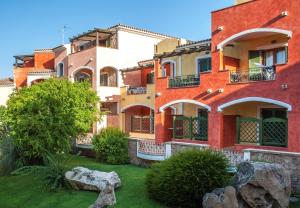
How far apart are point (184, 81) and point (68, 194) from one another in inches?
398

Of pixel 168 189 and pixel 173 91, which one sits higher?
pixel 173 91

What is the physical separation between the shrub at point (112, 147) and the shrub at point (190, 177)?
821 cm

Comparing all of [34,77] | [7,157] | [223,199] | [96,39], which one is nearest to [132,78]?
[96,39]

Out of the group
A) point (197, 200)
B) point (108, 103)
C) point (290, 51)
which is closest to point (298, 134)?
point (290, 51)

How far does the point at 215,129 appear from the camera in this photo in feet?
61.7

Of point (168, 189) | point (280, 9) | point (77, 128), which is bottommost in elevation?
point (168, 189)

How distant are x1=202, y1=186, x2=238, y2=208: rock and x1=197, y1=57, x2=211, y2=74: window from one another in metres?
12.7

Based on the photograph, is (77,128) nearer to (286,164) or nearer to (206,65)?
(206,65)

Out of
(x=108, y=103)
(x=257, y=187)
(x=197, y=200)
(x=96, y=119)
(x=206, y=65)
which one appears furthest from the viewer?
(x=108, y=103)

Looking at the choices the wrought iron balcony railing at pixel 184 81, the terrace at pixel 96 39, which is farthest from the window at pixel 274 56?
the terrace at pixel 96 39

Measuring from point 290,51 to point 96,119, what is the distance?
49.1 feet

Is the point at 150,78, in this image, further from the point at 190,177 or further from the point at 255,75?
the point at 190,177

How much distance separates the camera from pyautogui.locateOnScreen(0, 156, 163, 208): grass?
1477cm

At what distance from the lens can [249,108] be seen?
19.9 m
